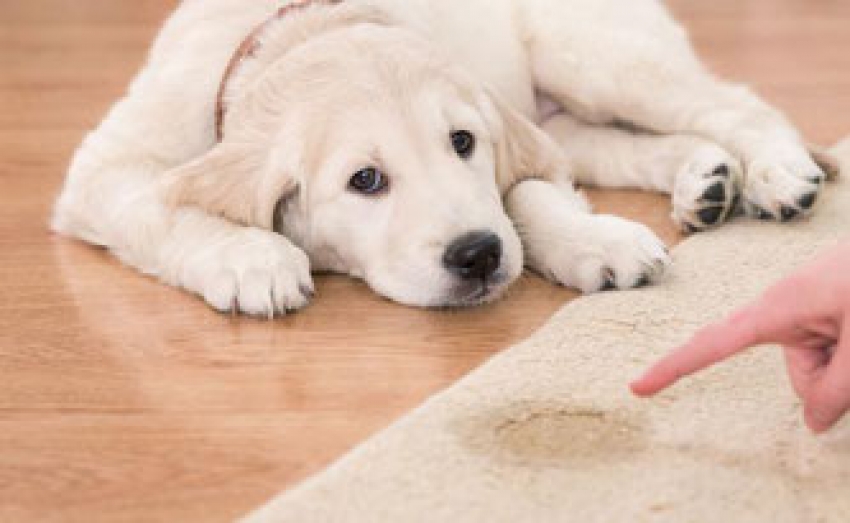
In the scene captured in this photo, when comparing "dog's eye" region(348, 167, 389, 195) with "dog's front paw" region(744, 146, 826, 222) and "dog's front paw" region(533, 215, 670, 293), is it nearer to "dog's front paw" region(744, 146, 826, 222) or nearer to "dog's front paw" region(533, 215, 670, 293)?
"dog's front paw" region(533, 215, 670, 293)

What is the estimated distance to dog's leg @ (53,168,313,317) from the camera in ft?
6.10

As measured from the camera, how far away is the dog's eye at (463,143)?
6.41ft

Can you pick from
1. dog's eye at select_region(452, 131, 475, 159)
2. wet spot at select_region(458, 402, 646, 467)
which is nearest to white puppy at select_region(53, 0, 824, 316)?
dog's eye at select_region(452, 131, 475, 159)

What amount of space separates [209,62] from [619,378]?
0.98m

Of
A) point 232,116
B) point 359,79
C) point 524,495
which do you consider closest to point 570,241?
point 359,79

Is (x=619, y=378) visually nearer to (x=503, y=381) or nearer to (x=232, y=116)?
(x=503, y=381)

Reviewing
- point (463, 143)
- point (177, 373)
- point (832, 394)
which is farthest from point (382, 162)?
point (832, 394)

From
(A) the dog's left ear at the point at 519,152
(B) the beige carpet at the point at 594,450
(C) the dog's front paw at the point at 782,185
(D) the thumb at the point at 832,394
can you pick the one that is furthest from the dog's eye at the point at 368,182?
(D) the thumb at the point at 832,394

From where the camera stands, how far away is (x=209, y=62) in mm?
2143

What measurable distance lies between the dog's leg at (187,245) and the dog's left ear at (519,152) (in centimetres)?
39

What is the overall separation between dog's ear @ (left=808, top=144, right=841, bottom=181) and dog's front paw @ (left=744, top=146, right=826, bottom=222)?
10 centimetres

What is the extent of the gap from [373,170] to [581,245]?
34 centimetres

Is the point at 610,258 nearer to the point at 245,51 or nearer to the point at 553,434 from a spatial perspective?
the point at 553,434

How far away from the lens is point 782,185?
2096 mm
